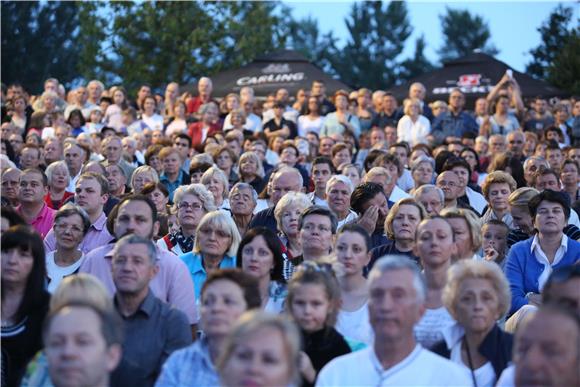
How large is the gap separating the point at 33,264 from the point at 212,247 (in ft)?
6.56

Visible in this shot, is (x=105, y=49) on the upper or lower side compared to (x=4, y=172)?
upper

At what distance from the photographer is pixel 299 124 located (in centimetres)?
1955

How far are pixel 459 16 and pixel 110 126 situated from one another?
54.0 meters

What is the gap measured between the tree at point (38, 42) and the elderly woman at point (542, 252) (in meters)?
33.5

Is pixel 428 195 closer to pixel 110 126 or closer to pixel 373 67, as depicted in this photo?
pixel 110 126

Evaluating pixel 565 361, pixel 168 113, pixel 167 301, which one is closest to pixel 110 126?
pixel 168 113

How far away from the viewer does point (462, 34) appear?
71.4 meters

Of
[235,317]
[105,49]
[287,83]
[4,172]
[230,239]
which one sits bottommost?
[235,317]

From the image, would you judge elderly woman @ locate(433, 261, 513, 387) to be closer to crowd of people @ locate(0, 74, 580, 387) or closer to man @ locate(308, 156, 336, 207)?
crowd of people @ locate(0, 74, 580, 387)

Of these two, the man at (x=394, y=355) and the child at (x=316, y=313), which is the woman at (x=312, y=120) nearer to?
the child at (x=316, y=313)

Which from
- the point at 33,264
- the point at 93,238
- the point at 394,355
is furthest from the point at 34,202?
the point at 394,355

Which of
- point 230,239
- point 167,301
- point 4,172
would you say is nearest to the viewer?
point 167,301

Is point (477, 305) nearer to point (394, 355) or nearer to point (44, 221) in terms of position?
point (394, 355)

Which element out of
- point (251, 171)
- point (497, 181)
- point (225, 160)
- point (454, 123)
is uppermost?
point (454, 123)
